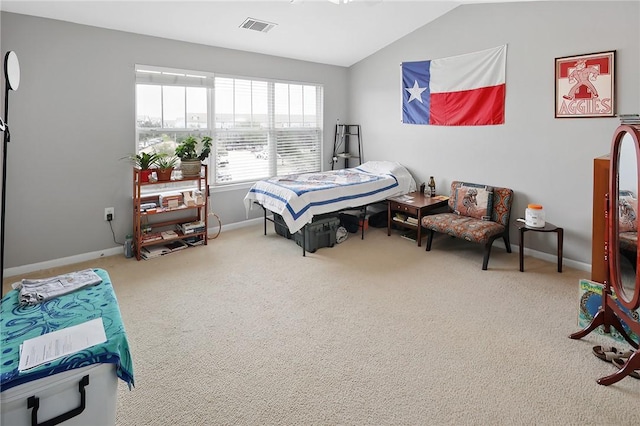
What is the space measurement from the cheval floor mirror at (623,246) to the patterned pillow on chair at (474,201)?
1809mm

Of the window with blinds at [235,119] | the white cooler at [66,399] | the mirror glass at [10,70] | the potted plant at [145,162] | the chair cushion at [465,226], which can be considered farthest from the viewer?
the window with blinds at [235,119]

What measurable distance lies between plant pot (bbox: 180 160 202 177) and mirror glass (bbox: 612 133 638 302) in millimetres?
3752

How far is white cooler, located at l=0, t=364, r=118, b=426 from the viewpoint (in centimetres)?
120

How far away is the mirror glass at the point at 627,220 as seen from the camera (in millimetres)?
2023

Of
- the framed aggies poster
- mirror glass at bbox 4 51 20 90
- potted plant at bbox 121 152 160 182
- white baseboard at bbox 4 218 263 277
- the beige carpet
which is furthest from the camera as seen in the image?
potted plant at bbox 121 152 160 182

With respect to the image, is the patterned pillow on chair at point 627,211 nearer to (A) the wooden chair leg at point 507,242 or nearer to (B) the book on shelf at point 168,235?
(A) the wooden chair leg at point 507,242

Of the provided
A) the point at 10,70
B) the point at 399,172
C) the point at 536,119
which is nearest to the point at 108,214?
the point at 10,70

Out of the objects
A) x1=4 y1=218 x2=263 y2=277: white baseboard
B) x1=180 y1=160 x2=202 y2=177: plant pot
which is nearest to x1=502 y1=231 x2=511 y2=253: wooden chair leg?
x1=180 y1=160 x2=202 y2=177: plant pot

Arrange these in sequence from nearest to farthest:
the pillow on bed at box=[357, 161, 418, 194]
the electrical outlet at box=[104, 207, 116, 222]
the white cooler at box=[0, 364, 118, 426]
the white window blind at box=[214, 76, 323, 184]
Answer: the white cooler at box=[0, 364, 118, 426]
the electrical outlet at box=[104, 207, 116, 222]
the white window blind at box=[214, 76, 323, 184]
the pillow on bed at box=[357, 161, 418, 194]

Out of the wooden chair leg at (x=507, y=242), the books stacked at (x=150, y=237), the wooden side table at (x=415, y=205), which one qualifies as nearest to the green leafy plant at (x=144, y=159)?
the books stacked at (x=150, y=237)

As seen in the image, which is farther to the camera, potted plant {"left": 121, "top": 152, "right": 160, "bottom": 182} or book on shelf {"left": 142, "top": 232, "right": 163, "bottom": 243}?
book on shelf {"left": 142, "top": 232, "right": 163, "bottom": 243}

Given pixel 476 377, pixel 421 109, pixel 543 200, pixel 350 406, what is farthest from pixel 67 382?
pixel 421 109

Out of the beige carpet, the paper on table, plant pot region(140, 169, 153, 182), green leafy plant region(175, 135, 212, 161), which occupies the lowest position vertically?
the beige carpet

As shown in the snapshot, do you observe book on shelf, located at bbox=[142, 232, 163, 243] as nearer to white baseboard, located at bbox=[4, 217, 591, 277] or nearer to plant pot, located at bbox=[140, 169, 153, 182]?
white baseboard, located at bbox=[4, 217, 591, 277]
